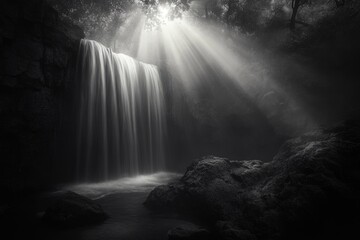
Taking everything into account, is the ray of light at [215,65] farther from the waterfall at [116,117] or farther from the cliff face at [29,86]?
the cliff face at [29,86]

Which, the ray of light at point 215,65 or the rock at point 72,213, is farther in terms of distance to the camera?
the ray of light at point 215,65

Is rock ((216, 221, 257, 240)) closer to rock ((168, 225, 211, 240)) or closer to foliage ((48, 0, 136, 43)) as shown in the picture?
rock ((168, 225, 211, 240))

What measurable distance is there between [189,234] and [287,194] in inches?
118

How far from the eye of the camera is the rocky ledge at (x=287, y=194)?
683cm

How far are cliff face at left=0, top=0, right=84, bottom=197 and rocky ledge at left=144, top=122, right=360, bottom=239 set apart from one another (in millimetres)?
7272

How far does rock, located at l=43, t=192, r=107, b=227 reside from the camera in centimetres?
866

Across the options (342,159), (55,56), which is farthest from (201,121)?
(342,159)

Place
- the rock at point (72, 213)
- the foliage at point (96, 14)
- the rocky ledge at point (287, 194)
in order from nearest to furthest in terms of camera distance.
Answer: the rocky ledge at point (287, 194) < the rock at point (72, 213) < the foliage at point (96, 14)

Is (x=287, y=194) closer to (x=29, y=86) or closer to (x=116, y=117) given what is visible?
(x=29, y=86)

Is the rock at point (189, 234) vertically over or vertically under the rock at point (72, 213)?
under

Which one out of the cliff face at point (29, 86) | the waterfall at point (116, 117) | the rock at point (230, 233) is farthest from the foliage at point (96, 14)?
the rock at point (230, 233)

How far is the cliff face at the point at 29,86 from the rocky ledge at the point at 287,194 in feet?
23.9

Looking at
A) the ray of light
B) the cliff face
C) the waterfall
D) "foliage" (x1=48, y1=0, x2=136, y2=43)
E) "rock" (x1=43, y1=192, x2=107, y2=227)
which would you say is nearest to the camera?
"rock" (x1=43, y1=192, x2=107, y2=227)

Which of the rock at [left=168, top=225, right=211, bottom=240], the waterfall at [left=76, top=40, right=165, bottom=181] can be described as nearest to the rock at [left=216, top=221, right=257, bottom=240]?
the rock at [left=168, top=225, right=211, bottom=240]
